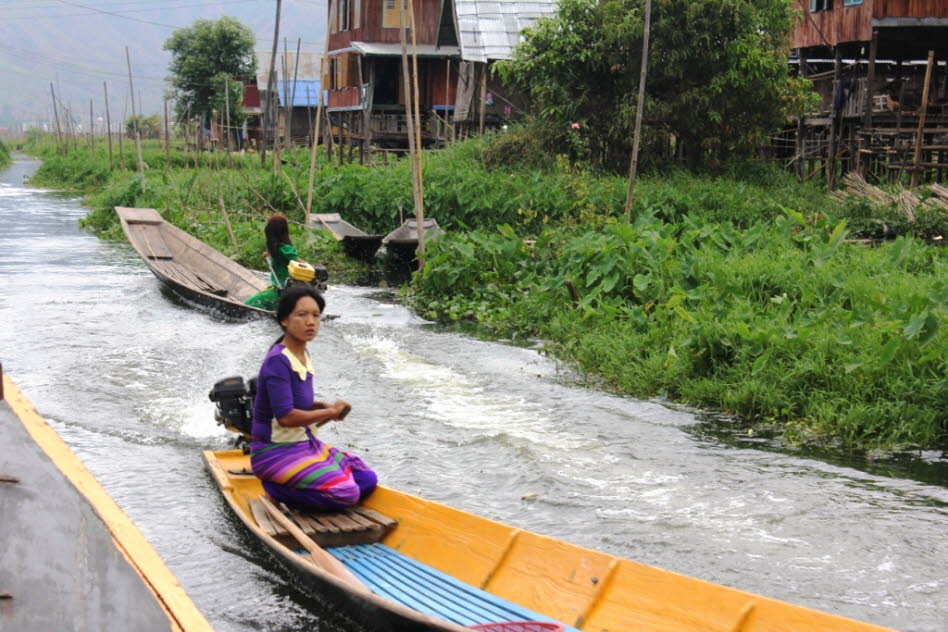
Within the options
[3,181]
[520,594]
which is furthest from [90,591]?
[3,181]

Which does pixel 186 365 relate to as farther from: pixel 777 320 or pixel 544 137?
pixel 544 137

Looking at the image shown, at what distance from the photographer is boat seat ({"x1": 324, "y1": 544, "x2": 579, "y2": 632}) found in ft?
14.0

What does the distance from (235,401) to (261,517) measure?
1.12m

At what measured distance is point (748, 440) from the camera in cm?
757

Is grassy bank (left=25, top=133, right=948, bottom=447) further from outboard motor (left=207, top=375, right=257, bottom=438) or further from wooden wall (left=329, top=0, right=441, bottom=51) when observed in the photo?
wooden wall (left=329, top=0, right=441, bottom=51)

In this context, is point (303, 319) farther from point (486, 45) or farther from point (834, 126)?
point (486, 45)

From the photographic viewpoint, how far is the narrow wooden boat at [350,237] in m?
15.8

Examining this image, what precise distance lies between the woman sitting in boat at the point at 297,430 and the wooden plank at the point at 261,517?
0.38ft

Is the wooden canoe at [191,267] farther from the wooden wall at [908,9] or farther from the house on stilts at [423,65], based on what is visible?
the wooden wall at [908,9]

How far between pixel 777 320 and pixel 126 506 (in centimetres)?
550

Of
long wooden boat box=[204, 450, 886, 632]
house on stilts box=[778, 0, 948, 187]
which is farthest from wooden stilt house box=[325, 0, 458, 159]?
long wooden boat box=[204, 450, 886, 632]

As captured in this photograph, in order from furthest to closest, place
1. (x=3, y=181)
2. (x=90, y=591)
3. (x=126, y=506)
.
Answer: (x=3, y=181) → (x=126, y=506) → (x=90, y=591)

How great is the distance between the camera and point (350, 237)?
1573 cm

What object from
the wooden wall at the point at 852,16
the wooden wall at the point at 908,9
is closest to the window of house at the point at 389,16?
the wooden wall at the point at 852,16
